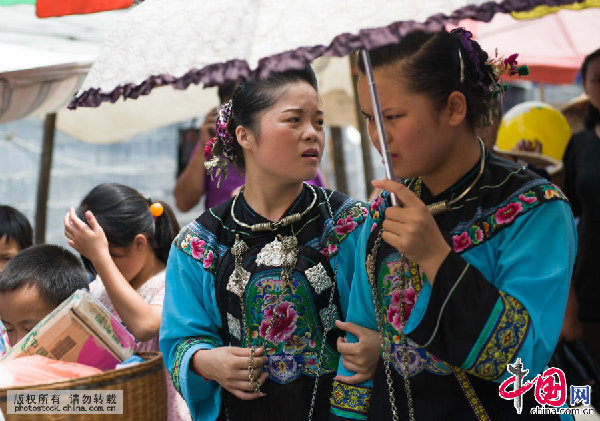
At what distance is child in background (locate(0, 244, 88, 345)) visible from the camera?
3.07 meters

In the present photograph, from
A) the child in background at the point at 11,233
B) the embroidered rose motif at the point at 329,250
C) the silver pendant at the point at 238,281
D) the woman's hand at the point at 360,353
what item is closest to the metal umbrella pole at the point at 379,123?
the woman's hand at the point at 360,353

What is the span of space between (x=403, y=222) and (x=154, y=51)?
2.12 ft

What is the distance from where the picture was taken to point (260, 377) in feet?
7.04

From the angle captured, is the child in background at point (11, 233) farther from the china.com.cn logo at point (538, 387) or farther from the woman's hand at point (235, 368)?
the china.com.cn logo at point (538, 387)

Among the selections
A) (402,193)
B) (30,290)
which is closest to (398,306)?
(402,193)

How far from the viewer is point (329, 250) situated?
2.23 m

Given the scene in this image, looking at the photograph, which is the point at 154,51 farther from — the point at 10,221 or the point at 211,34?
the point at 10,221

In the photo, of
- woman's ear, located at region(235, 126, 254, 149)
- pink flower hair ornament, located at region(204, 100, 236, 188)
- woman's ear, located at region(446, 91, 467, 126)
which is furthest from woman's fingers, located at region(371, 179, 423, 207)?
pink flower hair ornament, located at region(204, 100, 236, 188)

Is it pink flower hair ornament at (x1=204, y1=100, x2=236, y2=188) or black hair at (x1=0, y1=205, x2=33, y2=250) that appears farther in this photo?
black hair at (x1=0, y1=205, x2=33, y2=250)

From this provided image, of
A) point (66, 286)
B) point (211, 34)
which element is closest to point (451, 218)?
point (211, 34)

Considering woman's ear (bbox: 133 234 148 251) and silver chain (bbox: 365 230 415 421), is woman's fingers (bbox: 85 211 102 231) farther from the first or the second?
silver chain (bbox: 365 230 415 421)

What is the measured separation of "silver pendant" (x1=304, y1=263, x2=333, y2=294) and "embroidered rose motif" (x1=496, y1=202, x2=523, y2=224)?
667 millimetres

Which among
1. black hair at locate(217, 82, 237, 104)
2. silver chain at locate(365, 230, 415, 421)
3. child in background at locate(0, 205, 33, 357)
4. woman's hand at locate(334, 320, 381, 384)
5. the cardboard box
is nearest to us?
silver chain at locate(365, 230, 415, 421)

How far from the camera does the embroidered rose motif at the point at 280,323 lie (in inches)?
86.0
